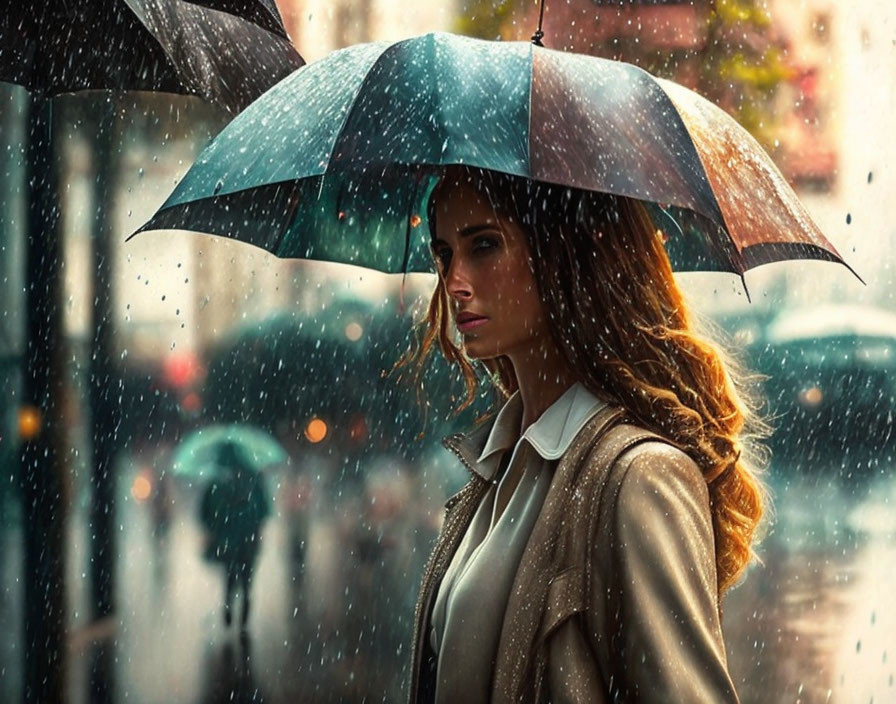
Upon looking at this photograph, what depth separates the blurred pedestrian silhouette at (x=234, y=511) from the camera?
786 cm

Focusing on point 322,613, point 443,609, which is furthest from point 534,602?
point 322,613

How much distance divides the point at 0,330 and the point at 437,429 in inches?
115

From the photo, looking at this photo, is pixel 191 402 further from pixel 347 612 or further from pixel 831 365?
pixel 831 365

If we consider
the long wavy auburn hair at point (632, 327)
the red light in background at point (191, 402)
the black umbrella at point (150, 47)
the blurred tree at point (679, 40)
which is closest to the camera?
the long wavy auburn hair at point (632, 327)

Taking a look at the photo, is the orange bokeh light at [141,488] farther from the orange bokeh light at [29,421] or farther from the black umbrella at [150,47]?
the black umbrella at [150,47]

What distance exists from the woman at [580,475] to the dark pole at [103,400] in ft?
16.0

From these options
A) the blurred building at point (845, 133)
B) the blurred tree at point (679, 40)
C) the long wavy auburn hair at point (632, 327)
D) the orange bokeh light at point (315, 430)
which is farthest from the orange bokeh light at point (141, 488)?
the long wavy auburn hair at point (632, 327)

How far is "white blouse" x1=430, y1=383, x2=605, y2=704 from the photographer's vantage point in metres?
2.30

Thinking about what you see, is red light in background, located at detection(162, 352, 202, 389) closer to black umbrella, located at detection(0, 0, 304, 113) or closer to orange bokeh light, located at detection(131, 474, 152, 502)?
orange bokeh light, located at detection(131, 474, 152, 502)

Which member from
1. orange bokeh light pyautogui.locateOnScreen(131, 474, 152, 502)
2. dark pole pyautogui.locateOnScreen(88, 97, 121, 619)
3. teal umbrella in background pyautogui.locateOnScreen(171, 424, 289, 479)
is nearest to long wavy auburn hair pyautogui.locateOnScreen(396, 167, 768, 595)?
dark pole pyautogui.locateOnScreen(88, 97, 121, 619)

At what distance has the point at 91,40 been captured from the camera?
12.1 ft

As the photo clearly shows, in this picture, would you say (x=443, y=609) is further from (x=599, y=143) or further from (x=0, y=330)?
(x=0, y=330)

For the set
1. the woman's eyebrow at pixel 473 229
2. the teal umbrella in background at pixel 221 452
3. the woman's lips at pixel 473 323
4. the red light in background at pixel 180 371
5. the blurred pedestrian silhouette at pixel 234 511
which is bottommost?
the blurred pedestrian silhouette at pixel 234 511

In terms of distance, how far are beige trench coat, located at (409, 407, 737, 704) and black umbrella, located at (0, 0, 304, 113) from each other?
1725 mm
